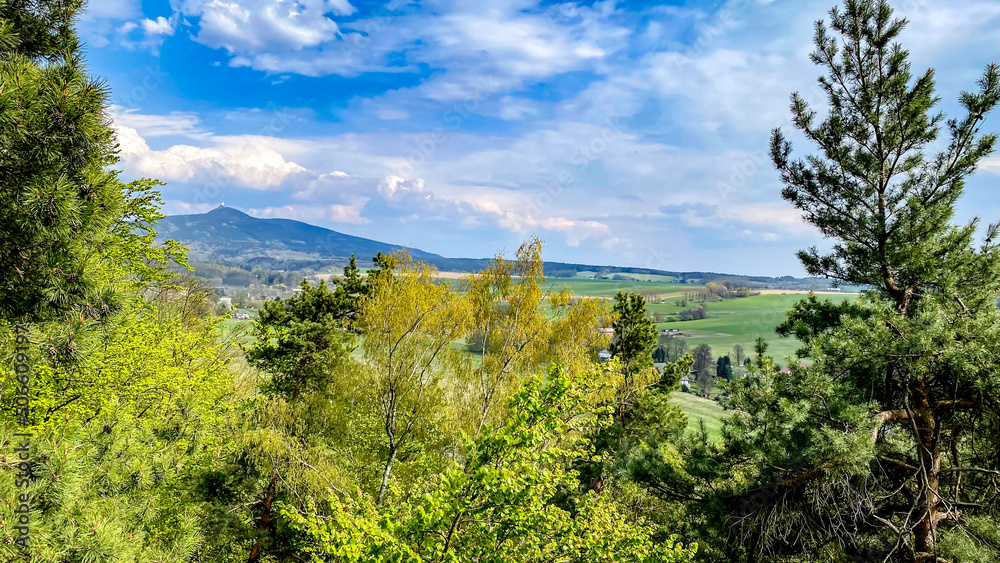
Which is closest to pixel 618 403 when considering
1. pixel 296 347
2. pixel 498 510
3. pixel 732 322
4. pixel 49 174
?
pixel 498 510

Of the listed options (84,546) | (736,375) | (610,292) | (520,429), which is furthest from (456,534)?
(610,292)

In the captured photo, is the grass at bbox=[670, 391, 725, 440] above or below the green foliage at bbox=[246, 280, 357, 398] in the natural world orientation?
below

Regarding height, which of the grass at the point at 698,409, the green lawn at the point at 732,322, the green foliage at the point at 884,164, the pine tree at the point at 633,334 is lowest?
the grass at the point at 698,409

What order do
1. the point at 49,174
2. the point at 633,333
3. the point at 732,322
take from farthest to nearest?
the point at 732,322
the point at 633,333
the point at 49,174

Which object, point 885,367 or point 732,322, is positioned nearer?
point 885,367

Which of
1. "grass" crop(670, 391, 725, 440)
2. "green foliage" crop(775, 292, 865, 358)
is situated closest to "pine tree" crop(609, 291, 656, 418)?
"green foliage" crop(775, 292, 865, 358)

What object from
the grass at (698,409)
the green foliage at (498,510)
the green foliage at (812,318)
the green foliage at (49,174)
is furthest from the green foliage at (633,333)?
the grass at (698,409)

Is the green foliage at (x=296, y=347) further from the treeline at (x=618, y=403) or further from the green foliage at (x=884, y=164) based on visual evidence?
the green foliage at (x=884, y=164)

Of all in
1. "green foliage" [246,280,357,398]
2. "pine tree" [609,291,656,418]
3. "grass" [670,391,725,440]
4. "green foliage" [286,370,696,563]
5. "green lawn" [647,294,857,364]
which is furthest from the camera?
"green lawn" [647,294,857,364]

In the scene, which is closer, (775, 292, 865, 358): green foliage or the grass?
(775, 292, 865, 358): green foliage

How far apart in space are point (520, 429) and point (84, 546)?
420 centimetres

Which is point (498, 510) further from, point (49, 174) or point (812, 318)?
point (812, 318)

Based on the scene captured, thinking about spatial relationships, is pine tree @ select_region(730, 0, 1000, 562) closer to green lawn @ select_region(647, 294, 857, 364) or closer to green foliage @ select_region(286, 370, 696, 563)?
green foliage @ select_region(286, 370, 696, 563)

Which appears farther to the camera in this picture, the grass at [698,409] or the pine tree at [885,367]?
the grass at [698,409]
